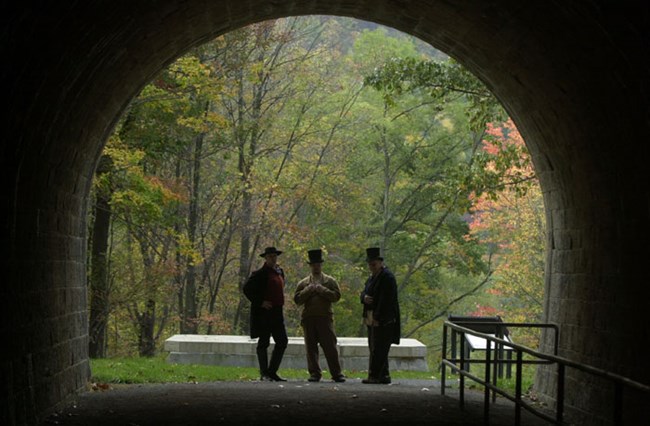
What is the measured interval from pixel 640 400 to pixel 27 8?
631cm

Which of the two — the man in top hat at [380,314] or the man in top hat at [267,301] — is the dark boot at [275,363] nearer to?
the man in top hat at [267,301]

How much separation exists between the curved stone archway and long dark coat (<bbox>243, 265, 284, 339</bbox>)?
275 cm

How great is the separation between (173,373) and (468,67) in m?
7.35

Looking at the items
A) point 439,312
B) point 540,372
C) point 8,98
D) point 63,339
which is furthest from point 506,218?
point 8,98

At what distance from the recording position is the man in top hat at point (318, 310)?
15.7 metres

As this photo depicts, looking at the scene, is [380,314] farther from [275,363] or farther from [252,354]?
[252,354]

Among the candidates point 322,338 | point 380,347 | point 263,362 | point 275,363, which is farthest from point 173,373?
point 380,347

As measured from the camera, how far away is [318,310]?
15844 mm

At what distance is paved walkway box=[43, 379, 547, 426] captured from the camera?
34.9 ft

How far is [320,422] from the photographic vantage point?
416 inches

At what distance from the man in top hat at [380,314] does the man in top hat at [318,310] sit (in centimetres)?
54

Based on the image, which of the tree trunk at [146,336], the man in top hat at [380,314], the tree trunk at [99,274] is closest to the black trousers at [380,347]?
the man in top hat at [380,314]

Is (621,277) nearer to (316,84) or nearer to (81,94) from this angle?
(81,94)

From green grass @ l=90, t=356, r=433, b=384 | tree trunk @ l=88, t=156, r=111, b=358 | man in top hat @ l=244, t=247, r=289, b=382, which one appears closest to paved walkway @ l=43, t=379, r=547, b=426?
man in top hat @ l=244, t=247, r=289, b=382
